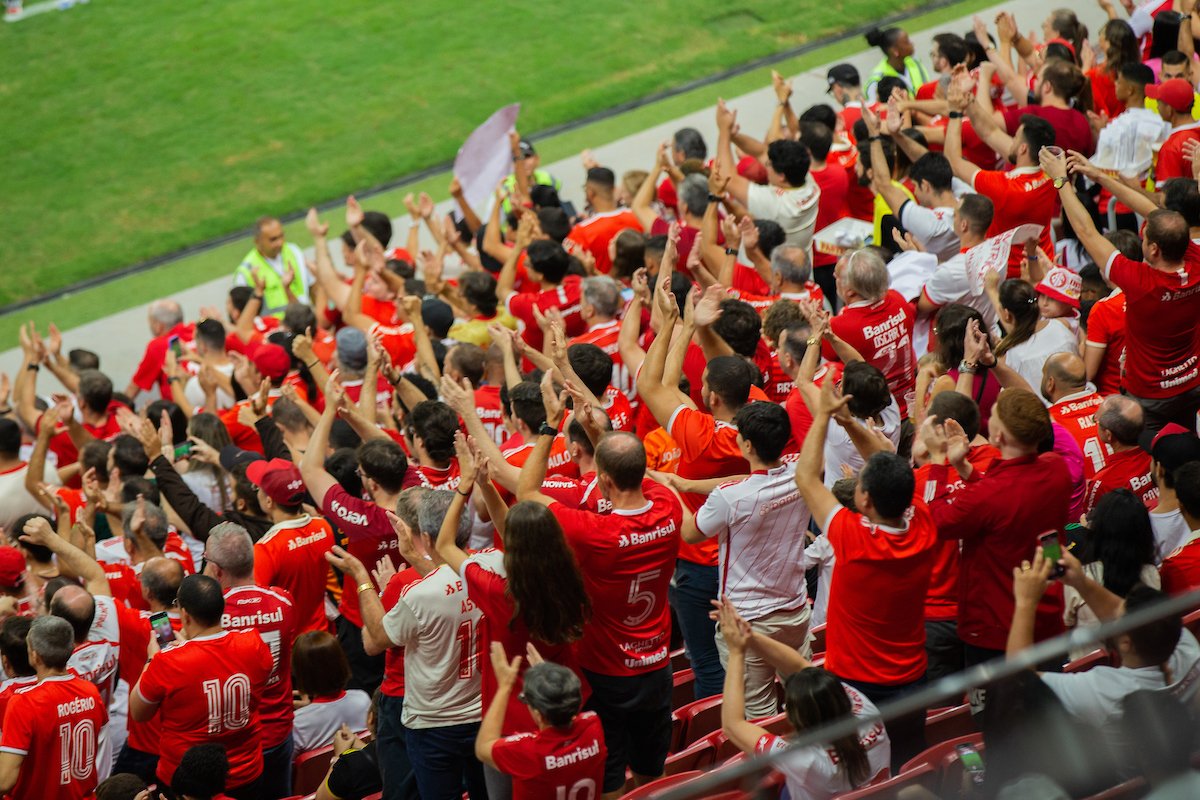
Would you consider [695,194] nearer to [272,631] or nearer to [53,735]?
[272,631]

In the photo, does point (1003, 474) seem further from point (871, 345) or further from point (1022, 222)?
point (1022, 222)

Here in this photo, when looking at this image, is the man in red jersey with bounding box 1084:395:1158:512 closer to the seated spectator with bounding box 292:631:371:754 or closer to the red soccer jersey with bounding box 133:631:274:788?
the seated spectator with bounding box 292:631:371:754

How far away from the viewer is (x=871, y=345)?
6109mm

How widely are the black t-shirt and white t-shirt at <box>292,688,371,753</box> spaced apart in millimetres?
596

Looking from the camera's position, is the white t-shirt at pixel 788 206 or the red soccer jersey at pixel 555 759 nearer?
the red soccer jersey at pixel 555 759

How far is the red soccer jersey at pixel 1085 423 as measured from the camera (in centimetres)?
562

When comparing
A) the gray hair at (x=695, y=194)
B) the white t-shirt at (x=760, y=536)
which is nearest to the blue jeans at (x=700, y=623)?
the white t-shirt at (x=760, y=536)

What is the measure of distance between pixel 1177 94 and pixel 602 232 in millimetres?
3536

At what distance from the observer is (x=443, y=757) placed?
483 centimetres

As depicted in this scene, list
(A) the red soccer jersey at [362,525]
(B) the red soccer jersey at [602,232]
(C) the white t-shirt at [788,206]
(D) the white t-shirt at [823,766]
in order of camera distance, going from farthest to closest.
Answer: (B) the red soccer jersey at [602,232] → (C) the white t-shirt at [788,206] → (A) the red soccer jersey at [362,525] → (D) the white t-shirt at [823,766]

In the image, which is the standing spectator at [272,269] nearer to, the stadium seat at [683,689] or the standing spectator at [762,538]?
the stadium seat at [683,689]

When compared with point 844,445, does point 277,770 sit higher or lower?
lower

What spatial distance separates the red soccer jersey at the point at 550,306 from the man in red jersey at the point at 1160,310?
8.87 feet

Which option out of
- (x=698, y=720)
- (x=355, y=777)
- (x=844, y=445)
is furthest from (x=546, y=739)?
(x=844, y=445)
